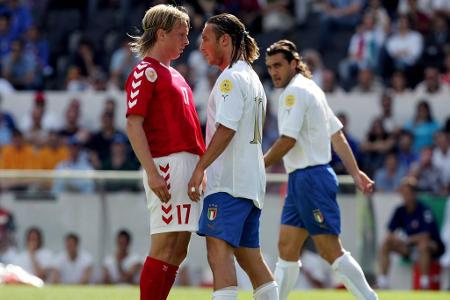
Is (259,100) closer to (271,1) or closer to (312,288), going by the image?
(312,288)

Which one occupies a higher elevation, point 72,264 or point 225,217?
point 225,217

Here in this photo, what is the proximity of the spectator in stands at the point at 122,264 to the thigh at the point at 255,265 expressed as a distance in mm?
7601

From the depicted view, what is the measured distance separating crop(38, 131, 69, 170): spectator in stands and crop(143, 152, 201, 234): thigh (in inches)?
401

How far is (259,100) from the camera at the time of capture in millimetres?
8328

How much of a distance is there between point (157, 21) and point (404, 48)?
38.2ft

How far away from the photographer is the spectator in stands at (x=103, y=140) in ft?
59.8

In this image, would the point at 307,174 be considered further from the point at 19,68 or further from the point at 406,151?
the point at 19,68

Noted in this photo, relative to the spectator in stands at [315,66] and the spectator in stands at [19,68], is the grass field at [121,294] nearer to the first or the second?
the spectator in stands at [315,66]

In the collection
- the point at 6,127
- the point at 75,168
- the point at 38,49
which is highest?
the point at 38,49

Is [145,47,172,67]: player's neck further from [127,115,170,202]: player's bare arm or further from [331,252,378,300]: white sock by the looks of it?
[331,252,378,300]: white sock

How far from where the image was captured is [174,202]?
26.7ft

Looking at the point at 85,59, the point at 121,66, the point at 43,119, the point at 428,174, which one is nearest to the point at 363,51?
the point at 428,174

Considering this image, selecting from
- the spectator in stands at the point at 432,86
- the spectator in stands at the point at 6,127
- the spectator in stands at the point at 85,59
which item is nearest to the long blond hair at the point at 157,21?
the spectator in stands at the point at 432,86

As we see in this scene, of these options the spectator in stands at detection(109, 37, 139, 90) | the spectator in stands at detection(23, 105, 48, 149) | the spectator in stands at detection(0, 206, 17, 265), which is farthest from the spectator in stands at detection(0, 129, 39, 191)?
the spectator in stands at detection(109, 37, 139, 90)
